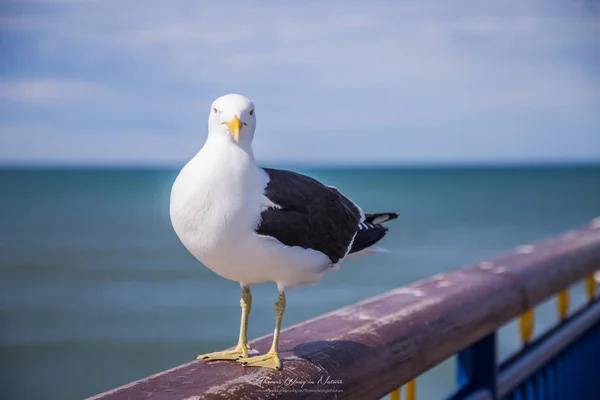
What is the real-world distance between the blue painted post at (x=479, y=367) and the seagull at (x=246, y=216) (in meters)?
0.77

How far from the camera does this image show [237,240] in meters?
1.30

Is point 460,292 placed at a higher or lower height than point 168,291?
higher

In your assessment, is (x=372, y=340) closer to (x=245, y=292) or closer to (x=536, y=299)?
(x=245, y=292)

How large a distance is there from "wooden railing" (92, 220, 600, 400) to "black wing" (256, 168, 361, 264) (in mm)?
211

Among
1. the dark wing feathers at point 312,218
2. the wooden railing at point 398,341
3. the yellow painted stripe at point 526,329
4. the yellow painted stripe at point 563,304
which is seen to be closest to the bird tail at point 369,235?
the dark wing feathers at point 312,218

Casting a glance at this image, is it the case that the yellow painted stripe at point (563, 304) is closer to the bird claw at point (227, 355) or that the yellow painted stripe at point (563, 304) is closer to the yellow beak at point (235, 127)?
the bird claw at point (227, 355)

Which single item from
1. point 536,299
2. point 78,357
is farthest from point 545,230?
point 536,299

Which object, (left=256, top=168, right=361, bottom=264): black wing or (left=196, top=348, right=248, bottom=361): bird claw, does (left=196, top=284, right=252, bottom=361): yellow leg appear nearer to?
(left=196, top=348, right=248, bottom=361): bird claw

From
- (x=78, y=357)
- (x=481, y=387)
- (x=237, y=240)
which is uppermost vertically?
(x=237, y=240)

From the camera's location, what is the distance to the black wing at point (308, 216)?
4.50 feet

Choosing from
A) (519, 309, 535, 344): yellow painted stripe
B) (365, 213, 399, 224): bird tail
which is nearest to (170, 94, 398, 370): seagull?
(365, 213, 399, 224): bird tail

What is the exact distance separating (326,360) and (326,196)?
343mm

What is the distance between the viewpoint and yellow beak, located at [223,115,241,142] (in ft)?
4.29

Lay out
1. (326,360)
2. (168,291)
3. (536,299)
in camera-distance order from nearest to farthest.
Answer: (326,360) → (536,299) → (168,291)
